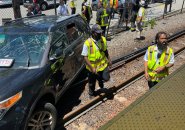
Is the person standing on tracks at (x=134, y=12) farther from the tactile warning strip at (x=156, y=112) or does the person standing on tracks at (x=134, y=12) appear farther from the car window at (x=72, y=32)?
the tactile warning strip at (x=156, y=112)

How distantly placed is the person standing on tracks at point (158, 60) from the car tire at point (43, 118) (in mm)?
2056

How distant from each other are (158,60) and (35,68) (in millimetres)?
2358

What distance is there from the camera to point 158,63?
5254 mm

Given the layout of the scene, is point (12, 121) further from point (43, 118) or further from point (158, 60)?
point (158, 60)

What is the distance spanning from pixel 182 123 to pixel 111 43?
9877 millimetres

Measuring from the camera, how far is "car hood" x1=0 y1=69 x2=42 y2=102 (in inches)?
158

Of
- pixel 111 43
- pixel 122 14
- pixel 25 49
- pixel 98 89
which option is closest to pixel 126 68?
pixel 98 89

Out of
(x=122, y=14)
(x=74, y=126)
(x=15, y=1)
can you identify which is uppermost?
(x=15, y=1)

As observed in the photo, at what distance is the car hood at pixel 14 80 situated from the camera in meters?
4.02

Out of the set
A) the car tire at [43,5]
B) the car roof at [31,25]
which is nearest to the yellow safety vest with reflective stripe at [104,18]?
the car roof at [31,25]

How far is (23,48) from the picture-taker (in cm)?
531

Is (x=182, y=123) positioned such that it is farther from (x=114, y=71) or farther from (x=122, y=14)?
(x=122, y=14)

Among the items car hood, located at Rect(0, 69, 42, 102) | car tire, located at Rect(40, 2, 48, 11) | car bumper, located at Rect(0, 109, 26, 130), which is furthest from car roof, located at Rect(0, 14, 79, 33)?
car tire, located at Rect(40, 2, 48, 11)

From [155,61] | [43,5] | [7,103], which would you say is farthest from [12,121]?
[43,5]
